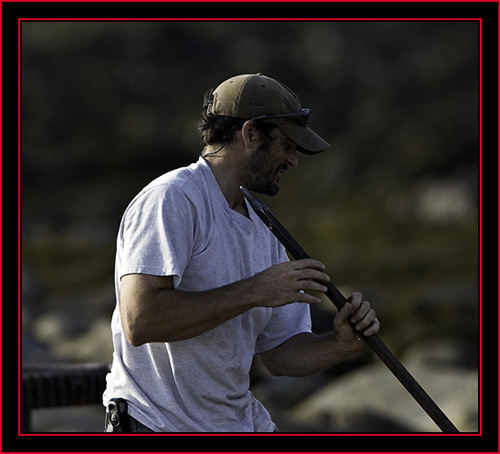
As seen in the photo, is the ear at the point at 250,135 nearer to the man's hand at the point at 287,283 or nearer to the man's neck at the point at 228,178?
the man's neck at the point at 228,178

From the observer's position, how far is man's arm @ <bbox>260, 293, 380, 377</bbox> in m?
3.36

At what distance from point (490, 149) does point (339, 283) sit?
12.5 m

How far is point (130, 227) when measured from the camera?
9.99 feet

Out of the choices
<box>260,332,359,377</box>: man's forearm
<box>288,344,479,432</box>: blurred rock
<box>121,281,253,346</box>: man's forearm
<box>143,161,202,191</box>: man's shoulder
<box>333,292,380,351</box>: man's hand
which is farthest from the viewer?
<box>288,344,479,432</box>: blurred rock

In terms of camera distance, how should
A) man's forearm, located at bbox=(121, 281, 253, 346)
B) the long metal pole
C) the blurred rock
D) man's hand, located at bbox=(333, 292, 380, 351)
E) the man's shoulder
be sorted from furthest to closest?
the blurred rock < man's hand, located at bbox=(333, 292, 380, 351) < the long metal pole < the man's shoulder < man's forearm, located at bbox=(121, 281, 253, 346)

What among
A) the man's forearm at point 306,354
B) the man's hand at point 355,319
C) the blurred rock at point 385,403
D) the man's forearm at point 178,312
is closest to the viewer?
the man's forearm at point 178,312

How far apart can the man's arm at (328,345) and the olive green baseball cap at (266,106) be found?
0.66 metres

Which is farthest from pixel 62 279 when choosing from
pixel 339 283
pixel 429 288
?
pixel 429 288

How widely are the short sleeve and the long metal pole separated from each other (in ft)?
1.01

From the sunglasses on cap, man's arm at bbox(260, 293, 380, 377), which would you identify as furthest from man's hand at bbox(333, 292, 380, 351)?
the sunglasses on cap

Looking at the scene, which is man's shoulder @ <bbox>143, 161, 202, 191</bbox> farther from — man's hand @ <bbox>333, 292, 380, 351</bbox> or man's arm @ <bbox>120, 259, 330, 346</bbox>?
man's hand @ <bbox>333, 292, 380, 351</bbox>

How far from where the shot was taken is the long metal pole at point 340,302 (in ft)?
10.6

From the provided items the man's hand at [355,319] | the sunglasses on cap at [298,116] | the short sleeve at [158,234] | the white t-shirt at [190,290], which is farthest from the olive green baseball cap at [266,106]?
the man's hand at [355,319]

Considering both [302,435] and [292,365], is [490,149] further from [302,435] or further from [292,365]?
[302,435]
